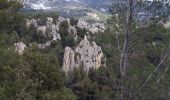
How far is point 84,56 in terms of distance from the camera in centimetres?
6581

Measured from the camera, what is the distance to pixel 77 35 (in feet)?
262

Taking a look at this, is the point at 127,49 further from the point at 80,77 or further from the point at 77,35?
the point at 77,35

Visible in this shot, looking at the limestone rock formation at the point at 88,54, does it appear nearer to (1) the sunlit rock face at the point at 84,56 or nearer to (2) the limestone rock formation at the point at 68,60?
(1) the sunlit rock face at the point at 84,56

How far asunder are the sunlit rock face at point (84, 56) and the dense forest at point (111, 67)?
4.87ft

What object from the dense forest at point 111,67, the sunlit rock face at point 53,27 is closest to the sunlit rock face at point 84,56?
the dense forest at point 111,67

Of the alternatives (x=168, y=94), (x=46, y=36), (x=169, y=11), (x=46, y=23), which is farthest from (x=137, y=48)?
(x=46, y=23)

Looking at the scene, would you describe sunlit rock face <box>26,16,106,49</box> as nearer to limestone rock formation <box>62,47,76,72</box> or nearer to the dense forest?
limestone rock formation <box>62,47,76,72</box>

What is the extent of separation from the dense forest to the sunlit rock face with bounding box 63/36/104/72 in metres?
1.48

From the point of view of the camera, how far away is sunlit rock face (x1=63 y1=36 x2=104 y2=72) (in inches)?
2446

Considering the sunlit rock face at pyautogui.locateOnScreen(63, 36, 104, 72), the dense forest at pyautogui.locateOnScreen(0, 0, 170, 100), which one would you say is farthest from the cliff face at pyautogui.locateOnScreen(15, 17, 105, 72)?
the dense forest at pyautogui.locateOnScreen(0, 0, 170, 100)

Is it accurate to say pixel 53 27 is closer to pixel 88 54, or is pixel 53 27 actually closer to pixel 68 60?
pixel 88 54

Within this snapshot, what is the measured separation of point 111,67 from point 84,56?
4887 centimetres

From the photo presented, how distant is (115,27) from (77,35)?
6401cm

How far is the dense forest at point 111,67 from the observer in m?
15.4
